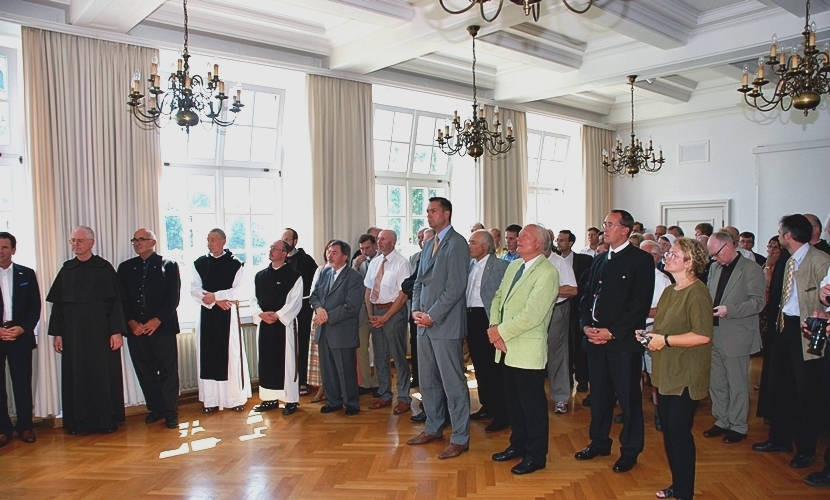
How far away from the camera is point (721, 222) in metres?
10.2

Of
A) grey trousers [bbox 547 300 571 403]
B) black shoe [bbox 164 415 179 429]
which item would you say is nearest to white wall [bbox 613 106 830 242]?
grey trousers [bbox 547 300 571 403]

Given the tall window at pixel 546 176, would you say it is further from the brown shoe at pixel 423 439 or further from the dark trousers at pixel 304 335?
the brown shoe at pixel 423 439

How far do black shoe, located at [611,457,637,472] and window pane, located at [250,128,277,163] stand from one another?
16.6 feet

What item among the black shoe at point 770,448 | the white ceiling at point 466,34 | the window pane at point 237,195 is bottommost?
the black shoe at point 770,448

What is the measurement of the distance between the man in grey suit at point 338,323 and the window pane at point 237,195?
1.88 metres

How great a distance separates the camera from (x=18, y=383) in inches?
189

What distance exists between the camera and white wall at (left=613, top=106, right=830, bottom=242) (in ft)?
30.5

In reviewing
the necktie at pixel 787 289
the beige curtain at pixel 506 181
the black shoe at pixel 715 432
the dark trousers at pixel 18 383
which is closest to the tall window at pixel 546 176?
the beige curtain at pixel 506 181

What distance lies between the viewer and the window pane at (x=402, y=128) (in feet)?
28.0

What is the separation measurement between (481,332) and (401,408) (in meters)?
1.13

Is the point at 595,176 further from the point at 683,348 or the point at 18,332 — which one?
the point at 18,332

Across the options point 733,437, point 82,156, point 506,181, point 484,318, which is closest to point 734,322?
point 733,437

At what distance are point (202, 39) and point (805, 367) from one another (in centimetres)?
582

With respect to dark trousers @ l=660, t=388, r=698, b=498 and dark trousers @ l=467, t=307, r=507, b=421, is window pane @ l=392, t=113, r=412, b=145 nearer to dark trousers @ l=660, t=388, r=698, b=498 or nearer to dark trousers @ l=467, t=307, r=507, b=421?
dark trousers @ l=467, t=307, r=507, b=421
